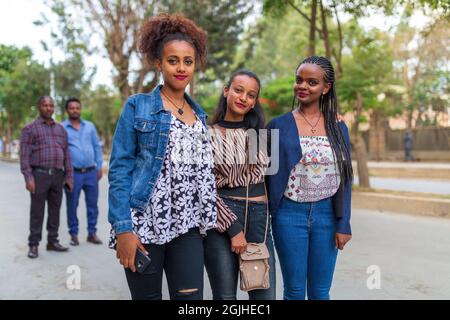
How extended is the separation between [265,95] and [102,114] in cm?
2135

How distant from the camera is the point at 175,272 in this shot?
2.26 m

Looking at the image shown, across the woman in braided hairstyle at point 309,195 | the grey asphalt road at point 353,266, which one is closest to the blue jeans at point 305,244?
the woman in braided hairstyle at point 309,195

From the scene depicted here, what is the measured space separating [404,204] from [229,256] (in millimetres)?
6781

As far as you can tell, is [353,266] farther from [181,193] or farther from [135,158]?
[135,158]

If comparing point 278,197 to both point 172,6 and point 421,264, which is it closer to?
point 421,264

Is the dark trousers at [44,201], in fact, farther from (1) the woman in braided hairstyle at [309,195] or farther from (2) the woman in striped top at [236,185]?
(1) the woman in braided hairstyle at [309,195]

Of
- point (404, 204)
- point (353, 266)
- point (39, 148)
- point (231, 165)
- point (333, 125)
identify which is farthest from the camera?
point (404, 204)

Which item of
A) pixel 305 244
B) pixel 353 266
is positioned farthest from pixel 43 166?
pixel 305 244

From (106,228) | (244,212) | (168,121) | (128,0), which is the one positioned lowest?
(106,228)

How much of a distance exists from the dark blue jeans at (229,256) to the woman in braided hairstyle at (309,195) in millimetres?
174

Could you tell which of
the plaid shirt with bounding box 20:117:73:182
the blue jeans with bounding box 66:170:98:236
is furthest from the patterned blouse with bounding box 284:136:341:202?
the blue jeans with bounding box 66:170:98:236

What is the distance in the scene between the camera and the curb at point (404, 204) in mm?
8035

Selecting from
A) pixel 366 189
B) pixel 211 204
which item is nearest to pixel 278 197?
pixel 211 204

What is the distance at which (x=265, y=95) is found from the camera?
2080 cm
